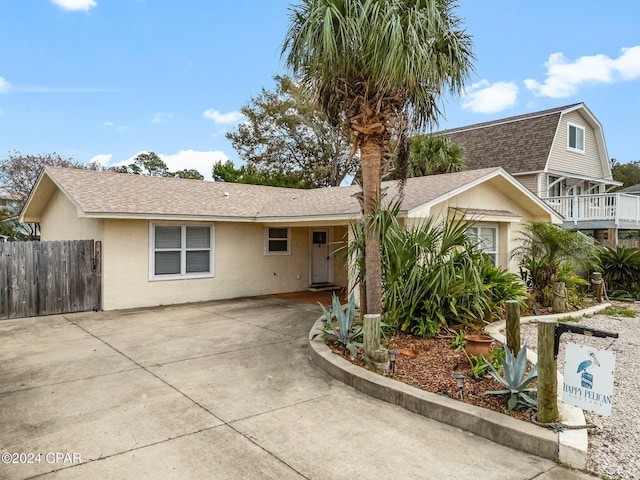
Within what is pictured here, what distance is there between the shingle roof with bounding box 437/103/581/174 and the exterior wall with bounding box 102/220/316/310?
1128 cm

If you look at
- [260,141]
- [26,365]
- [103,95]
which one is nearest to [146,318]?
[26,365]

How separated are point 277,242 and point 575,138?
16.4 meters

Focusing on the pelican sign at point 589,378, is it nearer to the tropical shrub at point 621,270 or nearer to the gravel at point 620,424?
the gravel at point 620,424

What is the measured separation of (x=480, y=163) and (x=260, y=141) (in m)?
15.3

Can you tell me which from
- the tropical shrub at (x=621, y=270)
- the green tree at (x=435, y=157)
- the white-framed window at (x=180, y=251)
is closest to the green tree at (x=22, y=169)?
the white-framed window at (x=180, y=251)

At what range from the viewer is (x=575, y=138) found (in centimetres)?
2088

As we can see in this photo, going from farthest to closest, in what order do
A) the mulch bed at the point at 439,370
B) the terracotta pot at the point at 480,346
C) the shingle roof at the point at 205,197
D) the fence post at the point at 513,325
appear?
the shingle roof at the point at 205,197, the terracotta pot at the point at 480,346, the fence post at the point at 513,325, the mulch bed at the point at 439,370

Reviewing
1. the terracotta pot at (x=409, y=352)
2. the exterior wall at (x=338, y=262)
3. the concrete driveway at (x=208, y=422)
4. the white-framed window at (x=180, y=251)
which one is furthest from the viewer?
the exterior wall at (x=338, y=262)

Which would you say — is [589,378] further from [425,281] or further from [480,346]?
[425,281]

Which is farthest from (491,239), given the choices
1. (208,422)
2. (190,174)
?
(190,174)

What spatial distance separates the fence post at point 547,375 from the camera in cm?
396

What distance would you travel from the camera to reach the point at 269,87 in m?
29.8

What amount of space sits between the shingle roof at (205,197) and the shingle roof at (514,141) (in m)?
9.50

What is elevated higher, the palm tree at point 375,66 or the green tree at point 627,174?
the green tree at point 627,174
